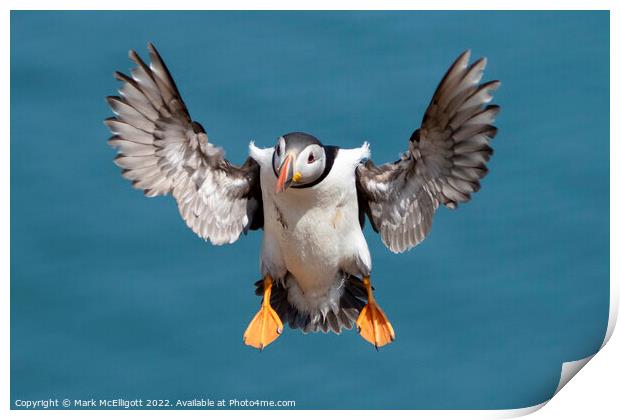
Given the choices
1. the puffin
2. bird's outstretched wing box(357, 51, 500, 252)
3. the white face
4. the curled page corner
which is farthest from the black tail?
the curled page corner

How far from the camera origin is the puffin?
191 inches

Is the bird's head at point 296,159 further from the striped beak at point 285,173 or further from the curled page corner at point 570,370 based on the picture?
the curled page corner at point 570,370

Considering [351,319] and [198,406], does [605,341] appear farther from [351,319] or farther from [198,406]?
[198,406]

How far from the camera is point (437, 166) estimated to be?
197 inches

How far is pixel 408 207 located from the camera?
17.0ft

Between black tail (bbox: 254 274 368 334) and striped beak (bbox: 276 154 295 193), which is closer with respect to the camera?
striped beak (bbox: 276 154 295 193)

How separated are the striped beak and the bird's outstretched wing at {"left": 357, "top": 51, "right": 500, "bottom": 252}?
433 millimetres

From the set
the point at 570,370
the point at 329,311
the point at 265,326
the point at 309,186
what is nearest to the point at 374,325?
the point at 329,311

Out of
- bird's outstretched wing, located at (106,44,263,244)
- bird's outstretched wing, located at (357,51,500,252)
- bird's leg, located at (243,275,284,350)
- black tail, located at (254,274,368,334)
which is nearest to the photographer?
bird's outstretched wing, located at (357,51,500,252)

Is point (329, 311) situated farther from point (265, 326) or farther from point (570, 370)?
point (570, 370)

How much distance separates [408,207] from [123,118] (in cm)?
114

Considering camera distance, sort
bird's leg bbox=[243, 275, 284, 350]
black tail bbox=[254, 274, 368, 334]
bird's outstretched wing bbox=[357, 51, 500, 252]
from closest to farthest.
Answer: bird's outstretched wing bbox=[357, 51, 500, 252] → bird's leg bbox=[243, 275, 284, 350] → black tail bbox=[254, 274, 368, 334]

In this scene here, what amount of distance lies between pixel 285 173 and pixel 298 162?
0.06m

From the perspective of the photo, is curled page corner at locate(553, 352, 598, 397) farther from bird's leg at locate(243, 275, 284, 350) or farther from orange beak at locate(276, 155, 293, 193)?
orange beak at locate(276, 155, 293, 193)
